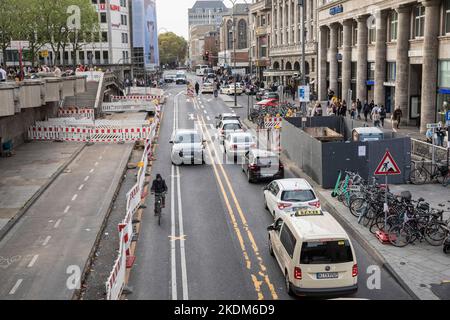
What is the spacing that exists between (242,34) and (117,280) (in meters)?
139

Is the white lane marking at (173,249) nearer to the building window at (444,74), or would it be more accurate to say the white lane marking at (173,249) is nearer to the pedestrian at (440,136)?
the pedestrian at (440,136)

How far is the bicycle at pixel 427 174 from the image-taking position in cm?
2334

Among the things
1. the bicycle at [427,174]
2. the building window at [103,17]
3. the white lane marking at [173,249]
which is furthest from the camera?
the building window at [103,17]

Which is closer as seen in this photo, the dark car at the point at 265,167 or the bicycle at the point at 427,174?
the bicycle at the point at 427,174

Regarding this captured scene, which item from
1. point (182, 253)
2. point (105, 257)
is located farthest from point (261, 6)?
point (105, 257)

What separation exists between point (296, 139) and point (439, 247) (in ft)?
41.8

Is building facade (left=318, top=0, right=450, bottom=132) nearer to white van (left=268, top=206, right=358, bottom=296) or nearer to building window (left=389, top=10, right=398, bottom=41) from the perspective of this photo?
building window (left=389, top=10, right=398, bottom=41)

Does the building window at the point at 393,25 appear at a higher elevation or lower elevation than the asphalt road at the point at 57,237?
higher

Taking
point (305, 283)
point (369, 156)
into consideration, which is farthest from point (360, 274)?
point (369, 156)

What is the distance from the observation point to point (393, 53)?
4366 cm

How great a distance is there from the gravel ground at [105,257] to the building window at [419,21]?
25414mm

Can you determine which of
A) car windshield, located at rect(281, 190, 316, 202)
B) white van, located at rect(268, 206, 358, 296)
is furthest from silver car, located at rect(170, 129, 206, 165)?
white van, located at rect(268, 206, 358, 296)

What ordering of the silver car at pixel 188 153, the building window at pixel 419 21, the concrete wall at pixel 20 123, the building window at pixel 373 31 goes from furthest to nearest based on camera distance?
the building window at pixel 373 31 → the building window at pixel 419 21 → the concrete wall at pixel 20 123 → the silver car at pixel 188 153

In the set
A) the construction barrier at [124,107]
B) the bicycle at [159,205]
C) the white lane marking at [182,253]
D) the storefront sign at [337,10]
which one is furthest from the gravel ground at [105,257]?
the storefront sign at [337,10]
